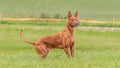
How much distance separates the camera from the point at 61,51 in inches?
752

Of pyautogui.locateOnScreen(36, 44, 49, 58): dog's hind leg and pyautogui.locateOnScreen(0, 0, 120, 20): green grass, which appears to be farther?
pyautogui.locateOnScreen(0, 0, 120, 20): green grass

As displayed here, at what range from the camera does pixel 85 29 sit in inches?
1065

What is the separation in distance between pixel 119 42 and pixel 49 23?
8380mm

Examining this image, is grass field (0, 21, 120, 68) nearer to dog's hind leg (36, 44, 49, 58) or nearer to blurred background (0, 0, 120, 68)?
blurred background (0, 0, 120, 68)

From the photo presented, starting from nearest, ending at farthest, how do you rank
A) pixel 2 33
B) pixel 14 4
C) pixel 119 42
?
pixel 119 42, pixel 2 33, pixel 14 4

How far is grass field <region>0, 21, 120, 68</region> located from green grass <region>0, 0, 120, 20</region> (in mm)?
7285

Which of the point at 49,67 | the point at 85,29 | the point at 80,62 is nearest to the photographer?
the point at 49,67

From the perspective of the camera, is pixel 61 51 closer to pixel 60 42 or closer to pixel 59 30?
pixel 60 42

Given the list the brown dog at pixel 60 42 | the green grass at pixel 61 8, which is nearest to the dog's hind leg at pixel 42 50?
the brown dog at pixel 60 42

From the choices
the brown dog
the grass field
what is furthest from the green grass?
the brown dog

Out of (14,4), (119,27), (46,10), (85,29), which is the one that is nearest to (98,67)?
(85,29)

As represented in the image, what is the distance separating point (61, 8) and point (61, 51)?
898 inches

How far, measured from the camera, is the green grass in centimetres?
3756

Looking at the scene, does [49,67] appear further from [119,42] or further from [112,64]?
[119,42]
